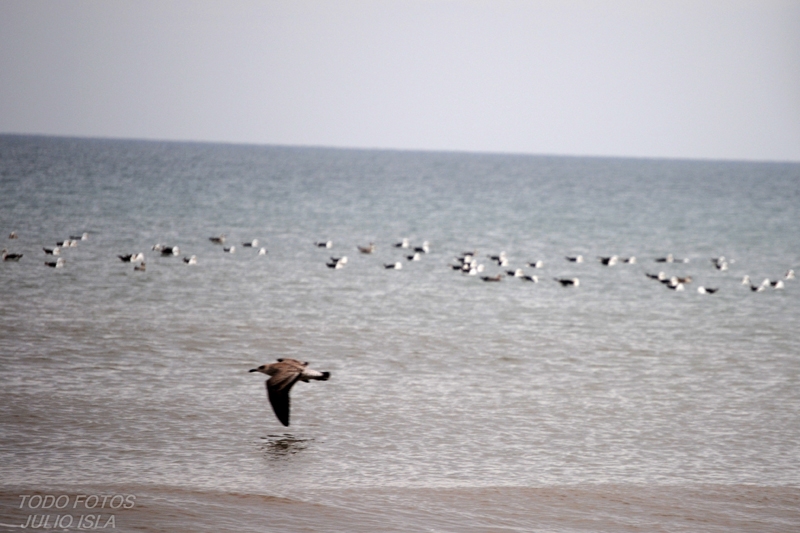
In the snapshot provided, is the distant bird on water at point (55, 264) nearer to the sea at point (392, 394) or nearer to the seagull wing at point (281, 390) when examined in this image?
the sea at point (392, 394)

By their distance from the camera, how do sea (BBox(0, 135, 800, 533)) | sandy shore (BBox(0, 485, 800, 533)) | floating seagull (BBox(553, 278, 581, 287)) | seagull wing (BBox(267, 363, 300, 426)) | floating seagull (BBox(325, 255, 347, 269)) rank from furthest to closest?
1. floating seagull (BBox(325, 255, 347, 269))
2. floating seagull (BBox(553, 278, 581, 287))
3. seagull wing (BBox(267, 363, 300, 426))
4. sea (BBox(0, 135, 800, 533))
5. sandy shore (BBox(0, 485, 800, 533))

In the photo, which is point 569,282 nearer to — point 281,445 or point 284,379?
point 284,379

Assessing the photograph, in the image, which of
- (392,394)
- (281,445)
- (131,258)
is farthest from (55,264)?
(281,445)

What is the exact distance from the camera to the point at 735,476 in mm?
11469

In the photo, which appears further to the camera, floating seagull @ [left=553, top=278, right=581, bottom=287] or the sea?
floating seagull @ [left=553, top=278, right=581, bottom=287]

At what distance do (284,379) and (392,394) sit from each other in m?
2.73

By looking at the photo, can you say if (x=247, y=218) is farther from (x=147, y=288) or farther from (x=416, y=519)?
(x=416, y=519)

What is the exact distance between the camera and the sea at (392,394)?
33.0ft

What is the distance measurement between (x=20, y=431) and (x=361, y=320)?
409 inches

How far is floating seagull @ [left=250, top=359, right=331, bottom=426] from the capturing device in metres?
12.0

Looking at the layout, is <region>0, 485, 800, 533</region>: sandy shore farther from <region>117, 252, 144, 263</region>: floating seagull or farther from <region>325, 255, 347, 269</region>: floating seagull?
<region>325, 255, 347, 269</region>: floating seagull

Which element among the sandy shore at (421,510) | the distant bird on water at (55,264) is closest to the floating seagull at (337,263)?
the distant bird on water at (55,264)

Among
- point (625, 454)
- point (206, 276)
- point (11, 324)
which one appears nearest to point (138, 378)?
point (11, 324)

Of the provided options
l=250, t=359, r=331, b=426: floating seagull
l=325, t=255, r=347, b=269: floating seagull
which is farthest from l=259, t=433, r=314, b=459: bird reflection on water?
l=325, t=255, r=347, b=269: floating seagull
